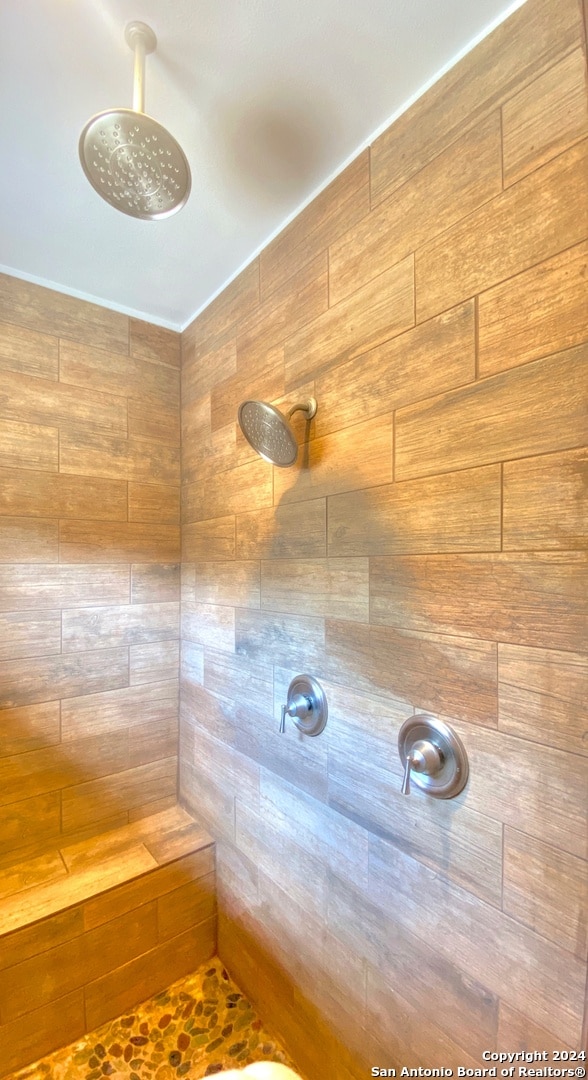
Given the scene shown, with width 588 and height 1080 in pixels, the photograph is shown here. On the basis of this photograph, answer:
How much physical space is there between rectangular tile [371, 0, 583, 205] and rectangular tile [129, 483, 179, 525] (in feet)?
3.92

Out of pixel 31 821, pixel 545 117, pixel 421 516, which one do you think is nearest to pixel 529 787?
pixel 421 516

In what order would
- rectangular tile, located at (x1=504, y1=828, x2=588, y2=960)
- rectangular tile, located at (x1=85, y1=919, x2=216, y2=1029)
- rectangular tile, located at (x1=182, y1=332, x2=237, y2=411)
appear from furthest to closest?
rectangular tile, located at (x1=182, y1=332, x2=237, y2=411)
rectangular tile, located at (x1=85, y1=919, x2=216, y2=1029)
rectangular tile, located at (x1=504, y1=828, x2=588, y2=960)

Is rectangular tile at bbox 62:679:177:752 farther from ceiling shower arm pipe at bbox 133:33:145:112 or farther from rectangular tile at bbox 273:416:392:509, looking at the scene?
ceiling shower arm pipe at bbox 133:33:145:112

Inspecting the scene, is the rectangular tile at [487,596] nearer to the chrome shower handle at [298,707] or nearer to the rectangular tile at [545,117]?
the chrome shower handle at [298,707]

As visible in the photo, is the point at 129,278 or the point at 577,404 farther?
the point at 129,278

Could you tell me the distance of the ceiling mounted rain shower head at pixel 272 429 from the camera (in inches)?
41.6

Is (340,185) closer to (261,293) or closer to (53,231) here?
(261,293)

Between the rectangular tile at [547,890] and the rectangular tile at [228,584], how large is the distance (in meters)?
0.85

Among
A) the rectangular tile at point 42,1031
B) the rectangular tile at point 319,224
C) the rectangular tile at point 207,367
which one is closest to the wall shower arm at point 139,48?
the rectangular tile at point 319,224

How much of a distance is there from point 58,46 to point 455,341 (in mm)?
973

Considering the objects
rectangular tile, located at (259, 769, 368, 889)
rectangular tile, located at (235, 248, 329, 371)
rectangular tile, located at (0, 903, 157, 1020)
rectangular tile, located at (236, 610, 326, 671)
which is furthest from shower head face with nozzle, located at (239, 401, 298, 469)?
rectangular tile, located at (0, 903, 157, 1020)

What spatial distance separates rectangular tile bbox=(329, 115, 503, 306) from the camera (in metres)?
0.80

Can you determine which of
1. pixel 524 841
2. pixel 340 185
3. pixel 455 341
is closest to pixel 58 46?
pixel 340 185

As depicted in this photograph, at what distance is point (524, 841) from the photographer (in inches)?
28.6
